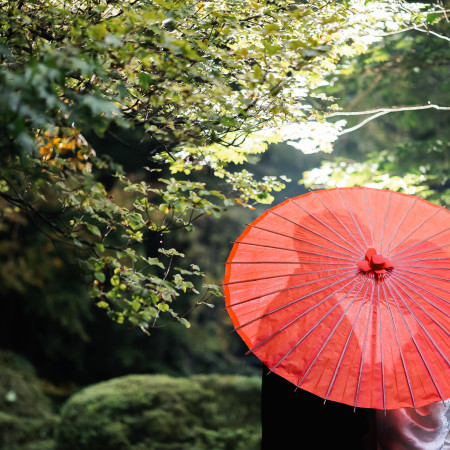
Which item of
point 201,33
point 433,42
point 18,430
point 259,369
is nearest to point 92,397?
point 18,430

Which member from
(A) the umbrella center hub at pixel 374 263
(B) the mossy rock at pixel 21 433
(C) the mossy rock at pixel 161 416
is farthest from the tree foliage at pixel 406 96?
(B) the mossy rock at pixel 21 433

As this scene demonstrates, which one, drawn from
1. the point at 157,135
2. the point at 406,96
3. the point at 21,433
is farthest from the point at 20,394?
the point at 406,96

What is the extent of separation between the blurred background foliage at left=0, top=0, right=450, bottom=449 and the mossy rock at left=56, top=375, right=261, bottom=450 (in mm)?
1572

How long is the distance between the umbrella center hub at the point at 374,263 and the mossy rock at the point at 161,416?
4156mm

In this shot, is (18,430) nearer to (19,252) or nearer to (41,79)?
(19,252)

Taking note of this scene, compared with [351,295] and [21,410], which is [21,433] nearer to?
[21,410]

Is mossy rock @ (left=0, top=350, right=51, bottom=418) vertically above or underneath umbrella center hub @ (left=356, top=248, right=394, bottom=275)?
above

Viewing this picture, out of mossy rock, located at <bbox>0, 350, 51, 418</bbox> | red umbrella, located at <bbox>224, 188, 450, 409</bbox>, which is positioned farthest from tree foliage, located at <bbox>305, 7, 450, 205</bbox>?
mossy rock, located at <bbox>0, 350, 51, 418</bbox>

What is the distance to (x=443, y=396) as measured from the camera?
7.32 feet

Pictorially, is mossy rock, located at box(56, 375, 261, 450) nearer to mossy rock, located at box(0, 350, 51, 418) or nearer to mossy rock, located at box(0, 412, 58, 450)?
mossy rock, located at box(0, 412, 58, 450)

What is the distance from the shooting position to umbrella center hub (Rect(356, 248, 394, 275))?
2.32 metres

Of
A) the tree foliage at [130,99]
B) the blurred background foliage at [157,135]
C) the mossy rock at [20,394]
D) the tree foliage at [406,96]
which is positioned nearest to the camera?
the tree foliage at [130,99]

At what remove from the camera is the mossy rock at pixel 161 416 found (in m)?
5.52

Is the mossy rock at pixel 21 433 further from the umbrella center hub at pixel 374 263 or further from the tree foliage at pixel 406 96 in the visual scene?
the umbrella center hub at pixel 374 263
